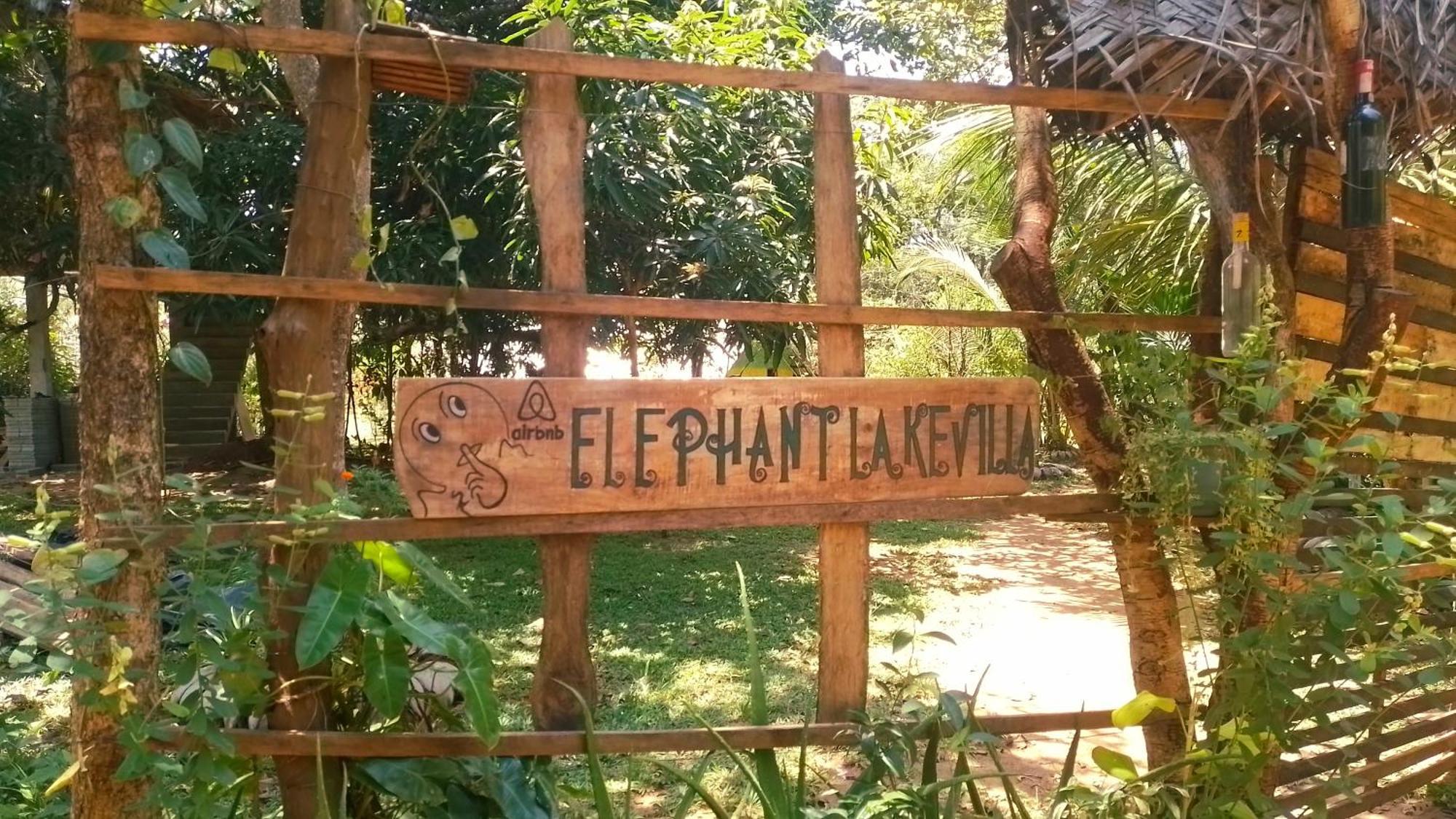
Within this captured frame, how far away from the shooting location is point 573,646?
81.4 inches

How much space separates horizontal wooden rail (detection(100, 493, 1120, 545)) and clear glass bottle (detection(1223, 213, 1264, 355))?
46 centimetres

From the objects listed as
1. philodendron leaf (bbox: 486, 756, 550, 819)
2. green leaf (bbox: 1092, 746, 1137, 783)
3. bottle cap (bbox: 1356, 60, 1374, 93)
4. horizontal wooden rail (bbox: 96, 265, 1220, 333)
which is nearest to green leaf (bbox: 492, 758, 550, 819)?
philodendron leaf (bbox: 486, 756, 550, 819)

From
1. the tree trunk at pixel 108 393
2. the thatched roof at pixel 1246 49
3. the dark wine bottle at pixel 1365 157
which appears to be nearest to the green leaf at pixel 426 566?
the tree trunk at pixel 108 393

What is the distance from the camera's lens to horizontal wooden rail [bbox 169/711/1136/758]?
6.20 ft

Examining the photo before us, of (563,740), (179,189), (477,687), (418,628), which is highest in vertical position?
(179,189)

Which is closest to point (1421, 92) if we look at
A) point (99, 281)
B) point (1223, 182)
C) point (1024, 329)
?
point (1223, 182)

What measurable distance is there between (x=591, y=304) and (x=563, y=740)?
862 millimetres

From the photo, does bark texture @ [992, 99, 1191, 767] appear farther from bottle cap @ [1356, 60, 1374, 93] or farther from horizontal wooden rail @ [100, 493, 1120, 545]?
bottle cap @ [1356, 60, 1374, 93]

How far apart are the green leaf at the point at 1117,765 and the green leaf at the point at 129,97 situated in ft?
7.25

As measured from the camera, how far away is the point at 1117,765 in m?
2.13

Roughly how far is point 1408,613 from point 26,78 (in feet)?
25.5

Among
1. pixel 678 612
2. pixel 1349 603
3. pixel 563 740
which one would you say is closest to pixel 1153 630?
pixel 1349 603

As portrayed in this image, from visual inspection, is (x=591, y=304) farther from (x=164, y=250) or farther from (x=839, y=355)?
(x=164, y=250)

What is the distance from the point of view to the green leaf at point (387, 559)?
6.40ft
